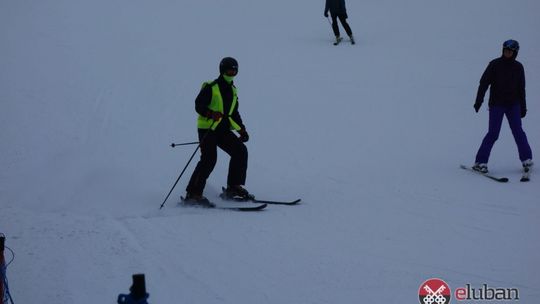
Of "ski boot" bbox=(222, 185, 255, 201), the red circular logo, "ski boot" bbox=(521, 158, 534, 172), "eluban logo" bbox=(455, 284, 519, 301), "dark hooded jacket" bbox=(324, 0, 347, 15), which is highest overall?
"dark hooded jacket" bbox=(324, 0, 347, 15)

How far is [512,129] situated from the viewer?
8.68 meters

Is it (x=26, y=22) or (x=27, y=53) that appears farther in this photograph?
(x=26, y=22)

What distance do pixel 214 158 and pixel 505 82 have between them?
382cm

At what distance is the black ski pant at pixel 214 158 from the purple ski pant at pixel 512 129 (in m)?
3.28

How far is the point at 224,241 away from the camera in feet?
20.8

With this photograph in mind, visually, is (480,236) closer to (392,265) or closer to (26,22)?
(392,265)

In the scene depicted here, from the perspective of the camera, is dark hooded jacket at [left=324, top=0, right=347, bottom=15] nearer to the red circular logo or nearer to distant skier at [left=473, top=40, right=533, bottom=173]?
distant skier at [left=473, top=40, right=533, bottom=173]

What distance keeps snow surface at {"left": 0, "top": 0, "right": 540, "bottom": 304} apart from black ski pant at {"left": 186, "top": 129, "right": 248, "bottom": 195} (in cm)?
40

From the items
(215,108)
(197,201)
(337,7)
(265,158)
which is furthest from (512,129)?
(337,7)

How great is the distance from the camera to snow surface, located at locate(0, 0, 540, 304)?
566cm

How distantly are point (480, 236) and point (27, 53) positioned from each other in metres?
10.00

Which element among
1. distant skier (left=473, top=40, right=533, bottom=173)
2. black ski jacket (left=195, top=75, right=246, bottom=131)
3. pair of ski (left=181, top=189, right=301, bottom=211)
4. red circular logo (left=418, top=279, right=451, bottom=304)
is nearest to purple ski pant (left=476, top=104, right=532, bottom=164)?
distant skier (left=473, top=40, right=533, bottom=173)

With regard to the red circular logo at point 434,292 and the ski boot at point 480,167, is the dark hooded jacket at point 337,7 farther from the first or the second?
the red circular logo at point 434,292

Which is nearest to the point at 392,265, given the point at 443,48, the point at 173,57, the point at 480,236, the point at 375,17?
the point at 480,236
